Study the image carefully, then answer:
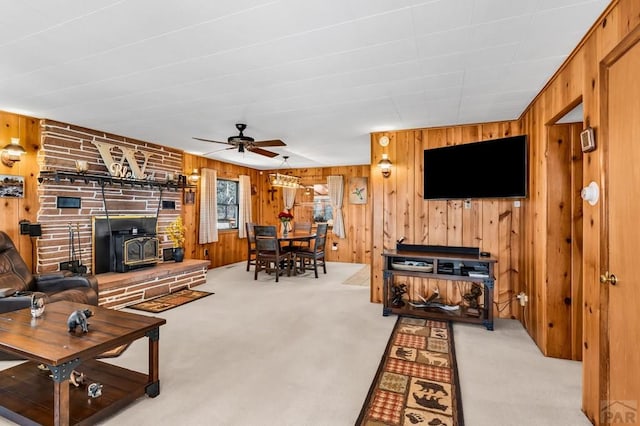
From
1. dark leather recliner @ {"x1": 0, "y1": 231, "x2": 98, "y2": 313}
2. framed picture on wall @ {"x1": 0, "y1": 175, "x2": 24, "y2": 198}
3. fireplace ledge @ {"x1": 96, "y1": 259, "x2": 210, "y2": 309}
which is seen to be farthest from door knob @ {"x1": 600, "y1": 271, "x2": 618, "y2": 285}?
framed picture on wall @ {"x1": 0, "y1": 175, "x2": 24, "y2": 198}

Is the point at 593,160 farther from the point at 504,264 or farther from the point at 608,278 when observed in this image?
the point at 504,264

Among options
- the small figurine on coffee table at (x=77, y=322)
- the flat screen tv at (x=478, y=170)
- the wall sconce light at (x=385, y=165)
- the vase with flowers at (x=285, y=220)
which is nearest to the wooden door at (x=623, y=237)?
the flat screen tv at (x=478, y=170)

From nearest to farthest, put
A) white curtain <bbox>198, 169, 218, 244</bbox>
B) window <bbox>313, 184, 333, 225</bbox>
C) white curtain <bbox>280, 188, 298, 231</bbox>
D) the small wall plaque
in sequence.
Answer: the small wall plaque, white curtain <bbox>198, 169, 218, 244</bbox>, window <bbox>313, 184, 333, 225</bbox>, white curtain <bbox>280, 188, 298, 231</bbox>

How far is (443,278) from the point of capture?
11.9ft

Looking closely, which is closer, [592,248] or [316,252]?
[592,248]

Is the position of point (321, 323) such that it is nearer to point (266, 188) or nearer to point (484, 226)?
point (484, 226)

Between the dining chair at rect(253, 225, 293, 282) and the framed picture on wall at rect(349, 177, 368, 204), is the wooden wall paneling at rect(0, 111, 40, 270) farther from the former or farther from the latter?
the framed picture on wall at rect(349, 177, 368, 204)

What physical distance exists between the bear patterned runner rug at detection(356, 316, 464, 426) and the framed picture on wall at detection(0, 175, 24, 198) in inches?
175

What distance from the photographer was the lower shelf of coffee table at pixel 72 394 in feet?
5.99

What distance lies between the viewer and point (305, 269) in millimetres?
6508

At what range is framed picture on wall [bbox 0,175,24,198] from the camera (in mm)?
3654

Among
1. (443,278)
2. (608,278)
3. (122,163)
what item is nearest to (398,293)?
(443,278)

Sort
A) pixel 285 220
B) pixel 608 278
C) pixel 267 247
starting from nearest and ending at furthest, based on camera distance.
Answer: pixel 608 278 → pixel 267 247 → pixel 285 220

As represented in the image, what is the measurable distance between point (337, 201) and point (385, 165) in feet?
12.3
